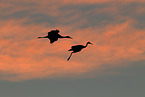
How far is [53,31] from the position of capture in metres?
14.6

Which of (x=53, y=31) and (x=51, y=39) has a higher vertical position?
(x=53, y=31)

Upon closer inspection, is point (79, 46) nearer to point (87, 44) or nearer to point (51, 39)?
point (87, 44)

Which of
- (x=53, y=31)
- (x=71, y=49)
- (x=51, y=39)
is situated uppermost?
(x=53, y=31)

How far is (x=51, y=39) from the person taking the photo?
14.1 metres

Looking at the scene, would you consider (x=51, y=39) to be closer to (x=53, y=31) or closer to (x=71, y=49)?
(x=53, y=31)

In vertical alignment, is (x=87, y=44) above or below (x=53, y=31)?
below

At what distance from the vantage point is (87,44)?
15.2m

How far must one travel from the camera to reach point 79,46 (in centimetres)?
1454

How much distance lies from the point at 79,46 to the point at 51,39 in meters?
3.20

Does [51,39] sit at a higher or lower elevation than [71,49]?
higher

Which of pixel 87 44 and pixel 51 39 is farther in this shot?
pixel 87 44

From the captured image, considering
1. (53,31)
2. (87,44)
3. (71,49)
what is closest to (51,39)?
(53,31)

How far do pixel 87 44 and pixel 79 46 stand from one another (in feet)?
3.99

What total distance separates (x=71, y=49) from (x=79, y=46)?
961 mm
